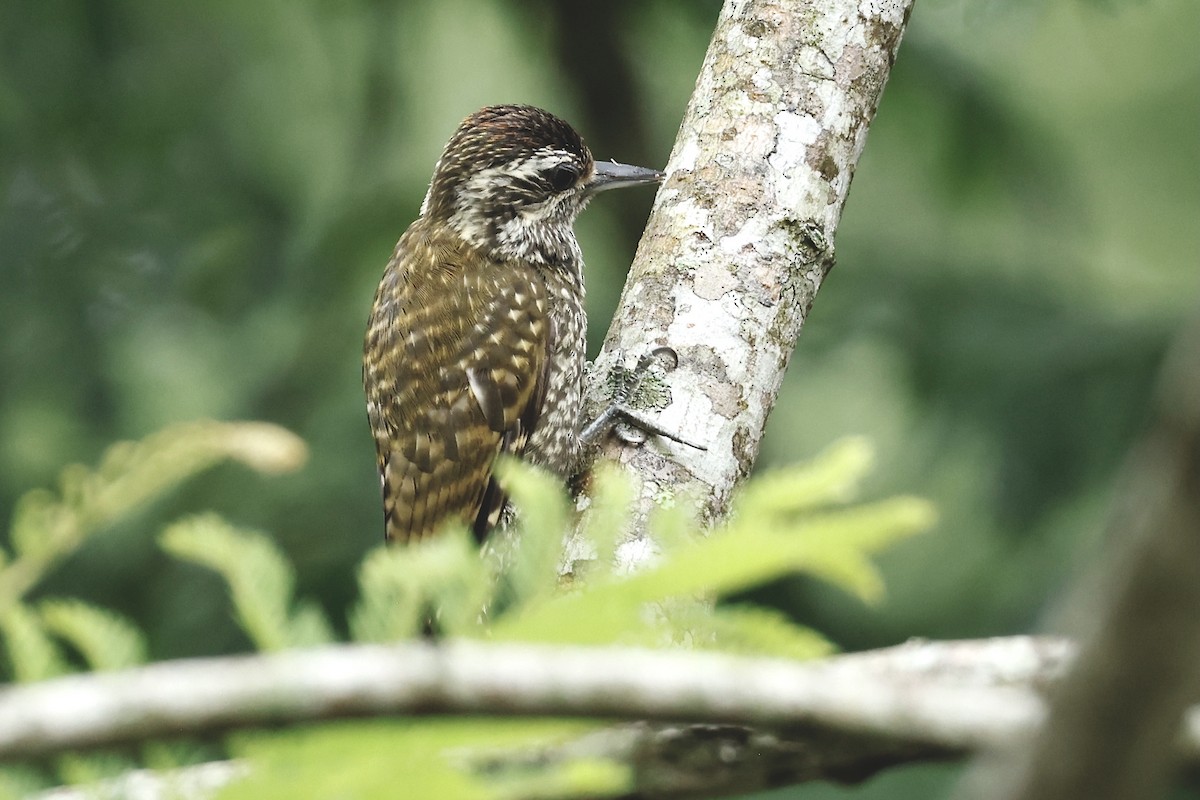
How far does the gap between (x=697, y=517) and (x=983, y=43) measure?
12.6 ft

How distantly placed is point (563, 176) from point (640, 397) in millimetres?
1333

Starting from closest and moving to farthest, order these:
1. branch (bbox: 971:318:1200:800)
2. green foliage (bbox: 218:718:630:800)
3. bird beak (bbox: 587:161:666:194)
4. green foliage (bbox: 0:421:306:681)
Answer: branch (bbox: 971:318:1200:800) → green foliage (bbox: 218:718:630:800) → green foliage (bbox: 0:421:306:681) → bird beak (bbox: 587:161:666:194)

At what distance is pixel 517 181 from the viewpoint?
3.78 meters

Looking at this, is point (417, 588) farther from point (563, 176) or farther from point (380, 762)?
point (563, 176)

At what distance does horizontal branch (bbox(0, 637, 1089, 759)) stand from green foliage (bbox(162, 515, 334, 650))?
154 millimetres

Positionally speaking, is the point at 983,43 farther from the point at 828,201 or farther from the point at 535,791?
the point at 535,791

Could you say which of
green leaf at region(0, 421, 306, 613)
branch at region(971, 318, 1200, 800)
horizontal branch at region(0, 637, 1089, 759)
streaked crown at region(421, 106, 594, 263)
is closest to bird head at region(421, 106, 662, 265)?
streaked crown at region(421, 106, 594, 263)

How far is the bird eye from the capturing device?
379 centimetres

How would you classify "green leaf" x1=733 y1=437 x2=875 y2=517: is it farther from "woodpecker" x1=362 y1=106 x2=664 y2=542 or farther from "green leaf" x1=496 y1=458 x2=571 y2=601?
"woodpecker" x1=362 y1=106 x2=664 y2=542

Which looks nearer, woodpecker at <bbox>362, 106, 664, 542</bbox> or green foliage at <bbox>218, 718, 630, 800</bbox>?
green foliage at <bbox>218, 718, 630, 800</bbox>

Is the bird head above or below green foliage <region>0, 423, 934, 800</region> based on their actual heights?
above

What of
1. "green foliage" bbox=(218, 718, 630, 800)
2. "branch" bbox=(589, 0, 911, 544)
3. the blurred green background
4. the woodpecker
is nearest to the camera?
"green foliage" bbox=(218, 718, 630, 800)

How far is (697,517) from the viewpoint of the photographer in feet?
8.20

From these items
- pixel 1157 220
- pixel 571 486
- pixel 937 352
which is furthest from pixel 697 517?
pixel 1157 220
